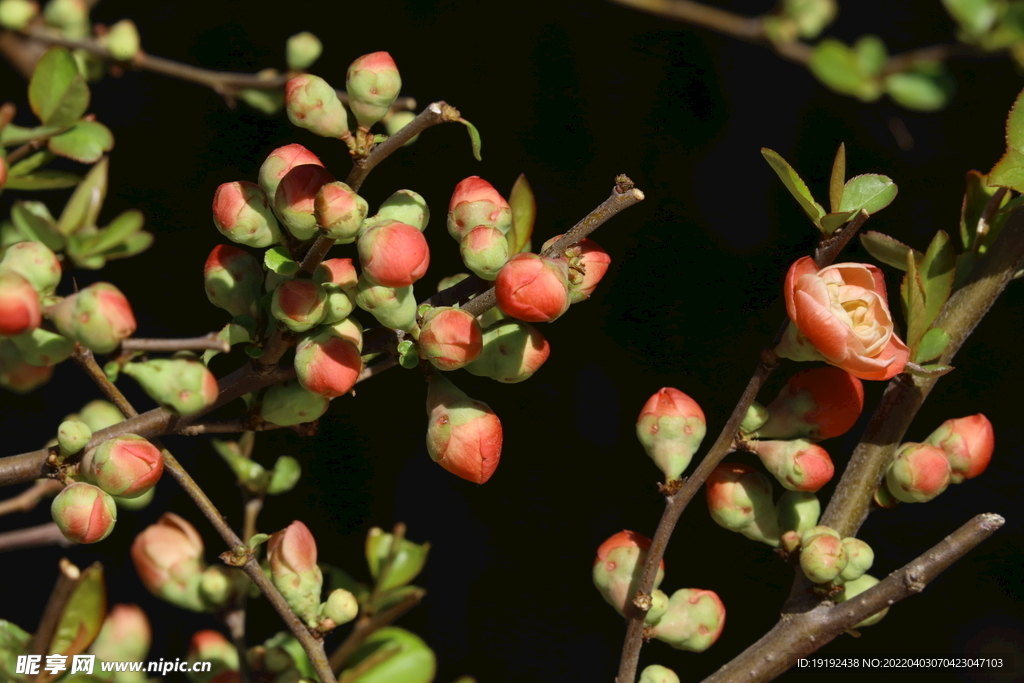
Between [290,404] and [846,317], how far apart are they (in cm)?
29

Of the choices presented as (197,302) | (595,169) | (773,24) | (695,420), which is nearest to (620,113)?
(595,169)

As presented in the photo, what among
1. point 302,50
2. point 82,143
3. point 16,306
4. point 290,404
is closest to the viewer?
point 16,306

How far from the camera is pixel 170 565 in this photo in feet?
2.11

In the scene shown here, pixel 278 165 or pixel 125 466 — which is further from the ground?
pixel 278 165

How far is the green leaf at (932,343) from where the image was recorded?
0.49 m

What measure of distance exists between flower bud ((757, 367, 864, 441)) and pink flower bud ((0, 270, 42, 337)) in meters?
0.39

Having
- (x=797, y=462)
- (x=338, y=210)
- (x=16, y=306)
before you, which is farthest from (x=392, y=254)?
(x=797, y=462)

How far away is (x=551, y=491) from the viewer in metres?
0.73

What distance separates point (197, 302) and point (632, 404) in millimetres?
391

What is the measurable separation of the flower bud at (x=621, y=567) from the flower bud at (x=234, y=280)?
256mm

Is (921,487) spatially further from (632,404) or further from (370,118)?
(370,118)

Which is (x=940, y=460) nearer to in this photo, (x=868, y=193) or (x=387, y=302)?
(x=868, y=193)

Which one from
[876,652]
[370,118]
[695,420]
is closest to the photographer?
[370,118]

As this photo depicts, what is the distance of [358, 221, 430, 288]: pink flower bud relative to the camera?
404 millimetres
